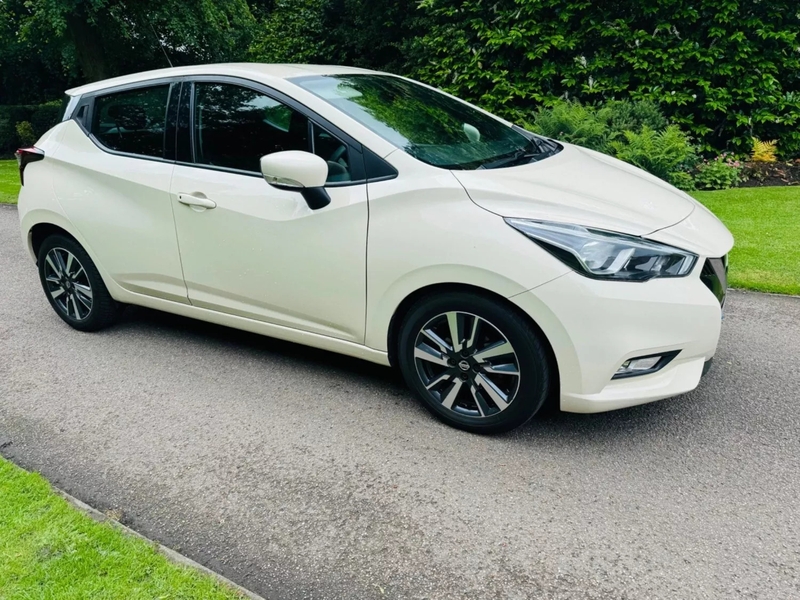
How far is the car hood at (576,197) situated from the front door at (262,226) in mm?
636

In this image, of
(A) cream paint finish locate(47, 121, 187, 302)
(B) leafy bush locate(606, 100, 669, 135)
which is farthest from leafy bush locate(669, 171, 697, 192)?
(A) cream paint finish locate(47, 121, 187, 302)

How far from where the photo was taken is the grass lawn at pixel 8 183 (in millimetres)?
10766

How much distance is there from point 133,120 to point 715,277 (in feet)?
11.4

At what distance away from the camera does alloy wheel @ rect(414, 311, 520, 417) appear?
10.0ft

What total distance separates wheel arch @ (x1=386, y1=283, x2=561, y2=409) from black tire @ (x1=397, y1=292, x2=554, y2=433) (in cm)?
2

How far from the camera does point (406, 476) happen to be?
296cm

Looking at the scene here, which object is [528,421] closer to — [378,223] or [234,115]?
[378,223]

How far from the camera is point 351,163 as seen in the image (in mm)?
3336

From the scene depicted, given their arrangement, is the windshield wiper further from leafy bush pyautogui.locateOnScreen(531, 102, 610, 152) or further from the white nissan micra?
leafy bush pyautogui.locateOnScreen(531, 102, 610, 152)

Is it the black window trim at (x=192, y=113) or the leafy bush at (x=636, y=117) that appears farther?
the leafy bush at (x=636, y=117)

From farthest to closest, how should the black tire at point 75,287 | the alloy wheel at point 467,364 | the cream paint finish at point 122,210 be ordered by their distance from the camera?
the black tire at point 75,287 < the cream paint finish at point 122,210 < the alloy wheel at point 467,364

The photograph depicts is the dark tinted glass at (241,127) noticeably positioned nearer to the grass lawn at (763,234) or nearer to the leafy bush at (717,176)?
the grass lawn at (763,234)

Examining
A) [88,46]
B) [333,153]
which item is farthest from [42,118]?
[333,153]

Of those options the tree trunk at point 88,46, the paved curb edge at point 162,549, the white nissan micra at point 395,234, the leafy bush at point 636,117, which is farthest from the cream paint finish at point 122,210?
the tree trunk at point 88,46
